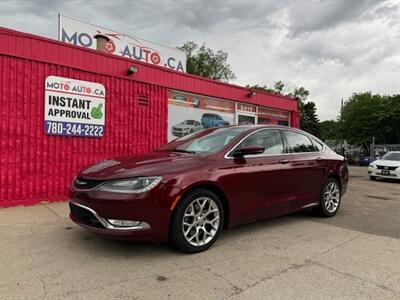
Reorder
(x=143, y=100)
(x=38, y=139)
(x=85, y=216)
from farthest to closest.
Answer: (x=143, y=100) < (x=38, y=139) < (x=85, y=216)

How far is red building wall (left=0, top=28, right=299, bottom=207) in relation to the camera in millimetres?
6882

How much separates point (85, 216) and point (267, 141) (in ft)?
9.10

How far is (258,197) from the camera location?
193 inches

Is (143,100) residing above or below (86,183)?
above

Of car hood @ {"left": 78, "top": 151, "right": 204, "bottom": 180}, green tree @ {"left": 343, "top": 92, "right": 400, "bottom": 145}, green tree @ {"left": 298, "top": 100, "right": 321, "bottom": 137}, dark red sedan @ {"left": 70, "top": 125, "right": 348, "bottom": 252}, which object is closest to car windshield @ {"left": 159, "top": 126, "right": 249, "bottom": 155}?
dark red sedan @ {"left": 70, "top": 125, "right": 348, "bottom": 252}

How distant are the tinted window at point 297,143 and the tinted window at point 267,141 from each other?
20 centimetres

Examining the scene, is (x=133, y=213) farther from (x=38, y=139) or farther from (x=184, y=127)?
(x=184, y=127)

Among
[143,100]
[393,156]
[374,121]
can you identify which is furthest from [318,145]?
[374,121]

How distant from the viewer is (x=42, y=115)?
7297 mm

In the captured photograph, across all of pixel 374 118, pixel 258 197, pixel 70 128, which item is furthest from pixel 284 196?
pixel 374 118

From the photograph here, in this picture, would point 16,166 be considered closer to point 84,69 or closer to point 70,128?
point 70,128

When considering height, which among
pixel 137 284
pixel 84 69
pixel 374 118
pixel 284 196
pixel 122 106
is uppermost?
pixel 374 118

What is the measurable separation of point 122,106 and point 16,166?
9.05 feet

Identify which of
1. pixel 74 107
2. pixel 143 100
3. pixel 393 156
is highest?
pixel 143 100
